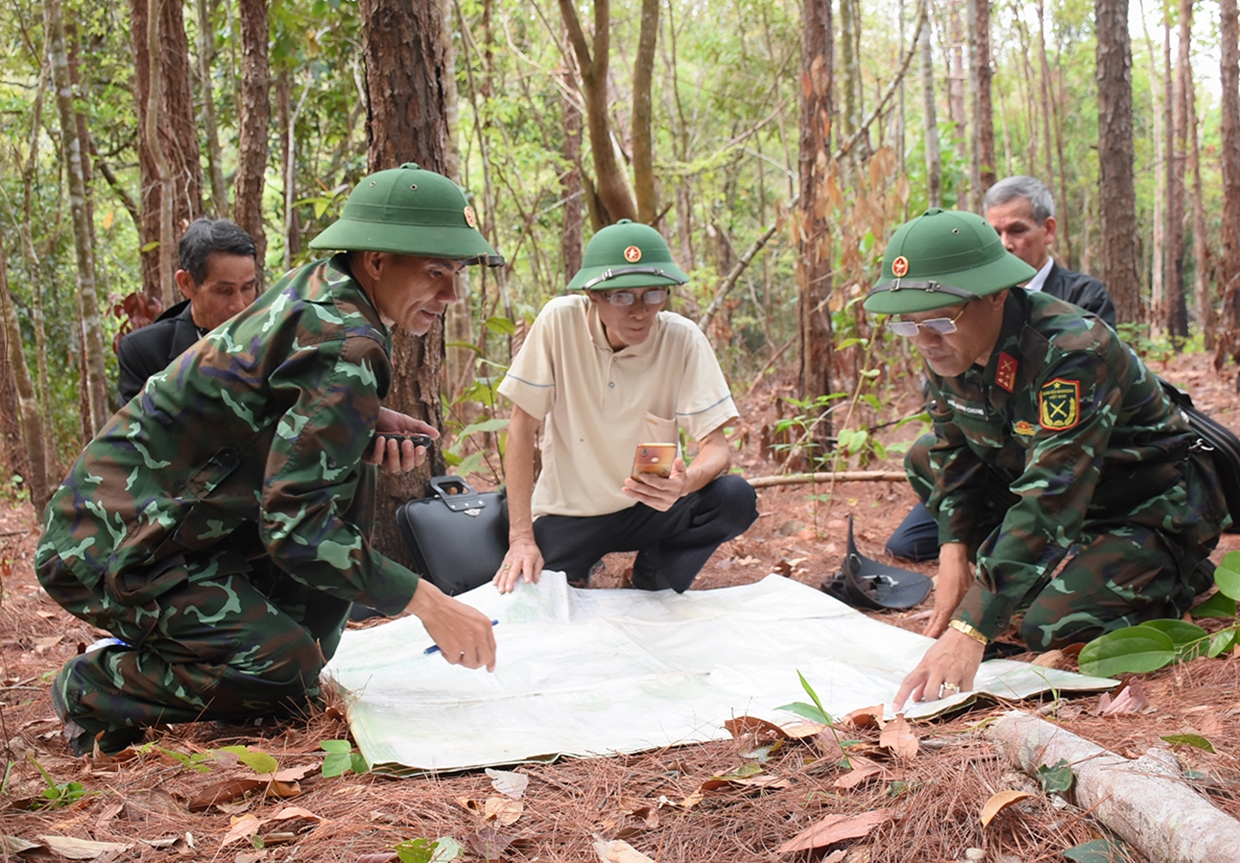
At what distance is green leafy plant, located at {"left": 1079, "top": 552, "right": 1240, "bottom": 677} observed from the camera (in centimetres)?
258

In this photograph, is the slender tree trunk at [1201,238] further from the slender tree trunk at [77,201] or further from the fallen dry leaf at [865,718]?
the slender tree trunk at [77,201]

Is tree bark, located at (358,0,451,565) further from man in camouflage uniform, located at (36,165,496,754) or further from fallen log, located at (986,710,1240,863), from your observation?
fallen log, located at (986,710,1240,863)

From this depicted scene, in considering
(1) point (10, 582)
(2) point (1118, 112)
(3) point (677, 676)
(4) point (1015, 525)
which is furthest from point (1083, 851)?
(2) point (1118, 112)

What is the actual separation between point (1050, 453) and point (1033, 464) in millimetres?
53

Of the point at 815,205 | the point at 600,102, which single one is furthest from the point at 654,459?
the point at 815,205

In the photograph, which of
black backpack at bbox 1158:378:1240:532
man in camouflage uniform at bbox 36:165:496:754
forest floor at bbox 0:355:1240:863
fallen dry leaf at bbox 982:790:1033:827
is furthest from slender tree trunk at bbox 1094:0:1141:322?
fallen dry leaf at bbox 982:790:1033:827

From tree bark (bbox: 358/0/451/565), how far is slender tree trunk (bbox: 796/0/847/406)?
2.19 metres

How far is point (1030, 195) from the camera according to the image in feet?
13.8

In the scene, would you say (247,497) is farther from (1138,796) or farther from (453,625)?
(1138,796)

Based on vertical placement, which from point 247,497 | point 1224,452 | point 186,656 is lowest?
point 186,656

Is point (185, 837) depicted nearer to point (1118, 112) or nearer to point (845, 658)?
point (845, 658)

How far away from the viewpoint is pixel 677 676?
9.37 ft

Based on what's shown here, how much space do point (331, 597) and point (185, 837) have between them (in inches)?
40.1

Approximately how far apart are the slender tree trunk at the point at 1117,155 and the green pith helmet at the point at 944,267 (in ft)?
22.6
